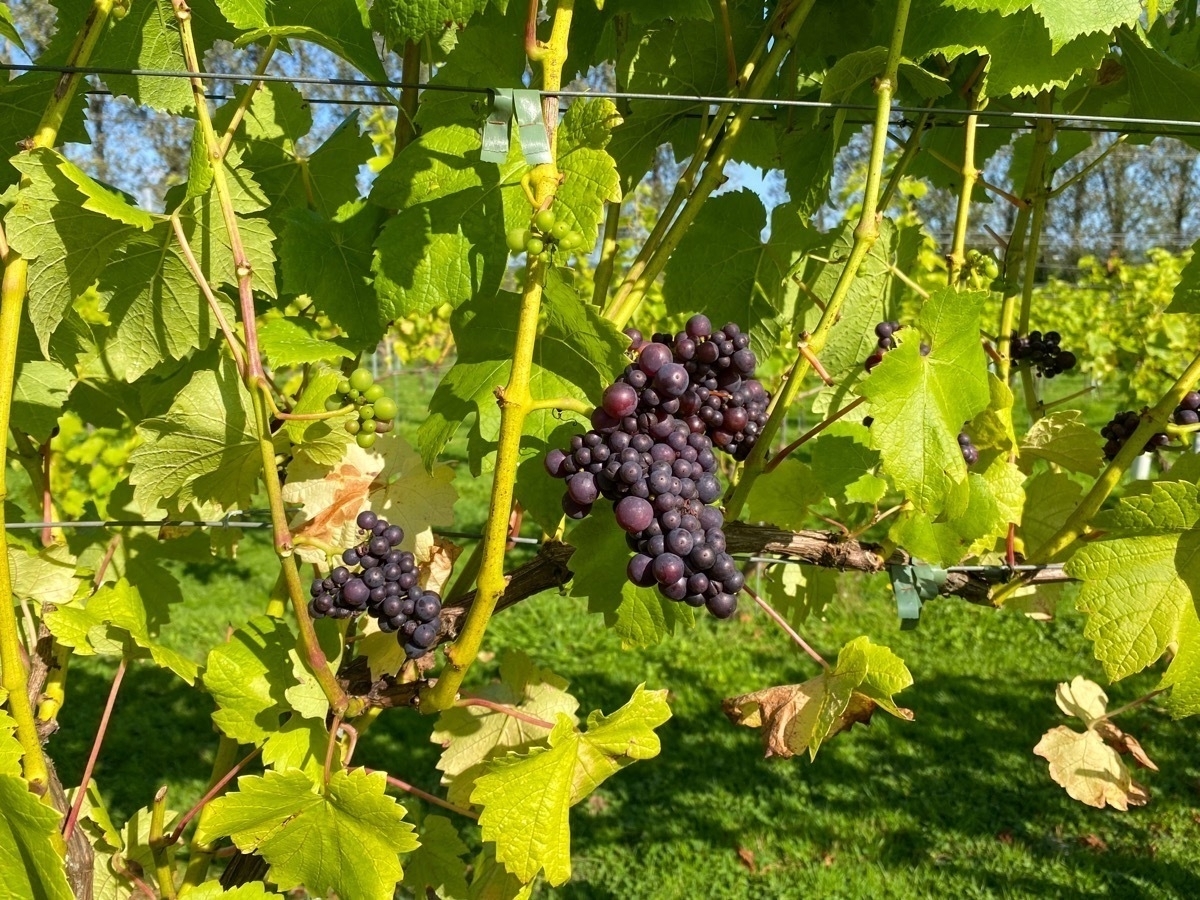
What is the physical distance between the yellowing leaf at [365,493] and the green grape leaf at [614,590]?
0.78 feet

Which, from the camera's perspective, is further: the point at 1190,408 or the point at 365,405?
the point at 1190,408

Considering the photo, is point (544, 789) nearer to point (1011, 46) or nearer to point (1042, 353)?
point (1011, 46)

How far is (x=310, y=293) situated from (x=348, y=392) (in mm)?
285

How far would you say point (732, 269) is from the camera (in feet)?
5.85

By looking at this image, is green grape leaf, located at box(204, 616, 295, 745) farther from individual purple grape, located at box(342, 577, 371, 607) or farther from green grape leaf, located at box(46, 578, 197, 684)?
individual purple grape, located at box(342, 577, 371, 607)

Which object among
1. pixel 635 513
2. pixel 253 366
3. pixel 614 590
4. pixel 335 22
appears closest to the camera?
pixel 635 513

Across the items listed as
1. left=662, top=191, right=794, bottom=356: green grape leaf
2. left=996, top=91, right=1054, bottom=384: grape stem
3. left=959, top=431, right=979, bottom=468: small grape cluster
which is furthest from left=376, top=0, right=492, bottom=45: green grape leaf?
left=996, top=91, right=1054, bottom=384: grape stem

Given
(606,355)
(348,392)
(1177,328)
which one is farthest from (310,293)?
(1177,328)

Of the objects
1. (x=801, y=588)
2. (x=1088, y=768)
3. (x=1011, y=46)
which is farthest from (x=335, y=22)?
(x=1088, y=768)

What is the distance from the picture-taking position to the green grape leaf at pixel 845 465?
1.75 metres

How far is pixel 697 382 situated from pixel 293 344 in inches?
22.4

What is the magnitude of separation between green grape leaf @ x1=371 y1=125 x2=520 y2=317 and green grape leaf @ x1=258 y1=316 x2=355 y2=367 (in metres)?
0.12

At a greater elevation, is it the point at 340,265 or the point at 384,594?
the point at 340,265

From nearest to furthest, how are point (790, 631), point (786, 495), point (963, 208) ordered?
point (790, 631)
point (963, 208)
point (786, 495)
